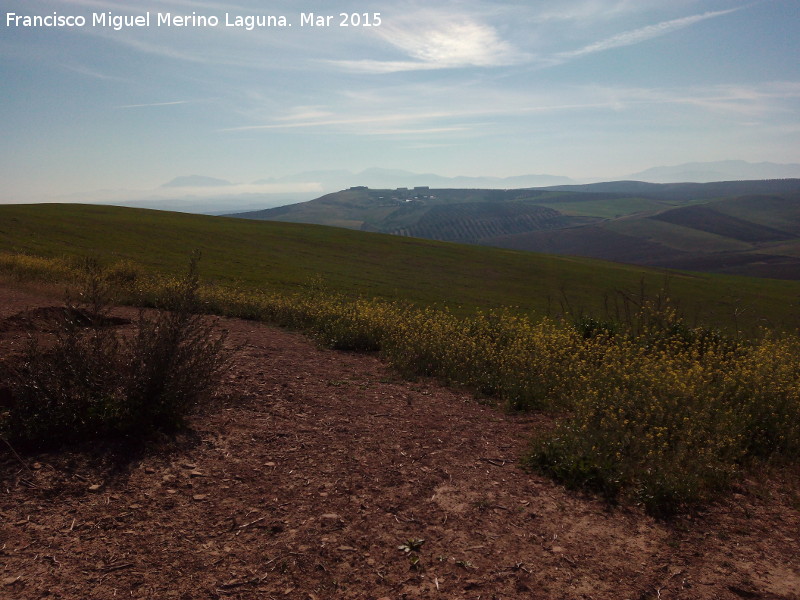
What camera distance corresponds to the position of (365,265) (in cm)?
3844

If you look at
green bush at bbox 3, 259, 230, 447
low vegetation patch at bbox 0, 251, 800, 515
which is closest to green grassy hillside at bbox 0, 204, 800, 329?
low vegetation patch at bbox 0, 251, 800, 515

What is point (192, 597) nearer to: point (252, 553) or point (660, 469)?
point (252, 553)

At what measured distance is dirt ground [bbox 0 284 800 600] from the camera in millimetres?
3891

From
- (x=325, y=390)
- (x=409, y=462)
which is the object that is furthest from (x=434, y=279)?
(x=409, y=462)

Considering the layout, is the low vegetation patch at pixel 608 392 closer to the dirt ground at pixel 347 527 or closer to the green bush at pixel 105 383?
the green bush at pixel 105 383

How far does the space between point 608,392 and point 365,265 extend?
31742 mm

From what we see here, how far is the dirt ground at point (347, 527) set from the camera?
3891 millimetres

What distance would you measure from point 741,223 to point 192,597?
18873 centimetres

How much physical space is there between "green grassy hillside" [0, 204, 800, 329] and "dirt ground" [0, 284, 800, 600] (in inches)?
733

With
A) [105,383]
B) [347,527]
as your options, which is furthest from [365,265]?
[347,527]

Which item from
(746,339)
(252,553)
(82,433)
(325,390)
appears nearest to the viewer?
(252,553)

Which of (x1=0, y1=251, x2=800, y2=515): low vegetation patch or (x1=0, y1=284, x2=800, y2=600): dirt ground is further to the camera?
(x1=0, y1=251, x2=800, y2=515): low vegetation patch

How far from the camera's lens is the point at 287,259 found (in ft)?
118

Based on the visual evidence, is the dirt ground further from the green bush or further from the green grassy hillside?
the green grassy hillside
